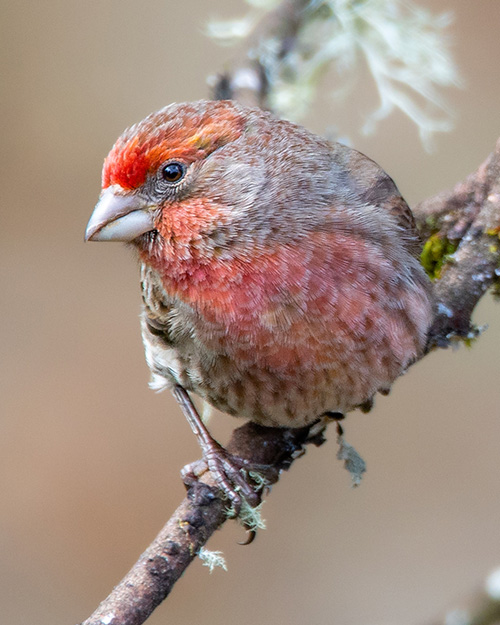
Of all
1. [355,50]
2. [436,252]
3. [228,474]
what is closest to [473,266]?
[436,252]

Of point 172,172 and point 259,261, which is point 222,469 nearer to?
point 259,261

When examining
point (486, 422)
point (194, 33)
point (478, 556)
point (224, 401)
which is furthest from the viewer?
point (194, 33)

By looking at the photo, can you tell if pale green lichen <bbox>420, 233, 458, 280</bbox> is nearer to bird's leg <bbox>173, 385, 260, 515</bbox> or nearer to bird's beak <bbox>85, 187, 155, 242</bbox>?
bird's leg <bbox>173, 385, 260, 515</bbox>

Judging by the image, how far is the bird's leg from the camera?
3.68 meters

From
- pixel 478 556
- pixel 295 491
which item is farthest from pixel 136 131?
pixel 478 556

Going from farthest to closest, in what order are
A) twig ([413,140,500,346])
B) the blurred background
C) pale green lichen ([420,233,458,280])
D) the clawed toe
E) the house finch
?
the blurred background → pale green lichen ([420,233,458,280]) → twig ([413,140,500,346]) → the clawed toe → the house finch

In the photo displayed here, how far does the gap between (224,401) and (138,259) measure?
Result: 709mm

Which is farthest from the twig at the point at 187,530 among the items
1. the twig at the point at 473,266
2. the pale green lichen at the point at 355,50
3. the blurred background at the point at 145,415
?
the blurred background at the point at 145,415

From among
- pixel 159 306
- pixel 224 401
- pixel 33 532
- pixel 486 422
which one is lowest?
pixel 224 401

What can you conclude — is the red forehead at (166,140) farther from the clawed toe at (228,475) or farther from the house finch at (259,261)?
the clawed toe at (228,475)

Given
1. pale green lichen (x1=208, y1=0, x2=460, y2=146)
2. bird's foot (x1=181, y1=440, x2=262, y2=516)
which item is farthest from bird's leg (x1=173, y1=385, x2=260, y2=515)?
pale green lichen (x1=208, y1=0, x2=460, y2=146)

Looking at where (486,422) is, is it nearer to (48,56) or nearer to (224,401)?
(224,401)

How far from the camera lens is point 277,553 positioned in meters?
6.40

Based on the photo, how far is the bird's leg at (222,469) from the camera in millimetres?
3680
